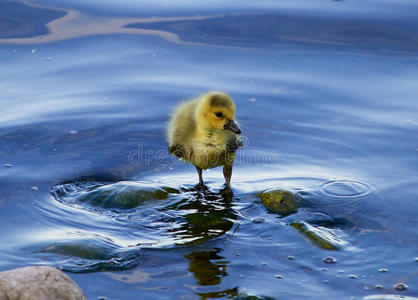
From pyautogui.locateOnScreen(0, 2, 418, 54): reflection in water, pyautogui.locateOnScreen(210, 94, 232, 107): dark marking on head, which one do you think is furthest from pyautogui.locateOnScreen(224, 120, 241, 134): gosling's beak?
pyautogui.locateOnScreen(0, 2, 418, 54): reflection in water

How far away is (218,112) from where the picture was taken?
478 centimetres

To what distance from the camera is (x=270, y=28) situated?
7.70 meters

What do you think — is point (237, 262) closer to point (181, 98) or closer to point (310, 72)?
point (181, 98)

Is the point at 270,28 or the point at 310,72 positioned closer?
the point at 310,72

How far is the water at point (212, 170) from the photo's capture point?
12.2 ft

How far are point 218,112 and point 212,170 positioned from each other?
2.67 feet

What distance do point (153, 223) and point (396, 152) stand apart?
2153 mm

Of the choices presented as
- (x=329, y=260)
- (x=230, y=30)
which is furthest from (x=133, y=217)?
(x=230, y=30)

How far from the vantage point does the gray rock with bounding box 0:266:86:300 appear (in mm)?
2770

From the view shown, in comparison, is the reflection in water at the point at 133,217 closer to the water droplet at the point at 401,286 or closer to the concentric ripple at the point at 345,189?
the concentric ripple at the point at 345,189

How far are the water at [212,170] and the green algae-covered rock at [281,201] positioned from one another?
64mm

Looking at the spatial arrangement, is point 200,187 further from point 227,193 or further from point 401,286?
point 401,286

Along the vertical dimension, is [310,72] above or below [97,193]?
above

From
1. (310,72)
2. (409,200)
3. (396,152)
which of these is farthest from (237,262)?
(310,72)
